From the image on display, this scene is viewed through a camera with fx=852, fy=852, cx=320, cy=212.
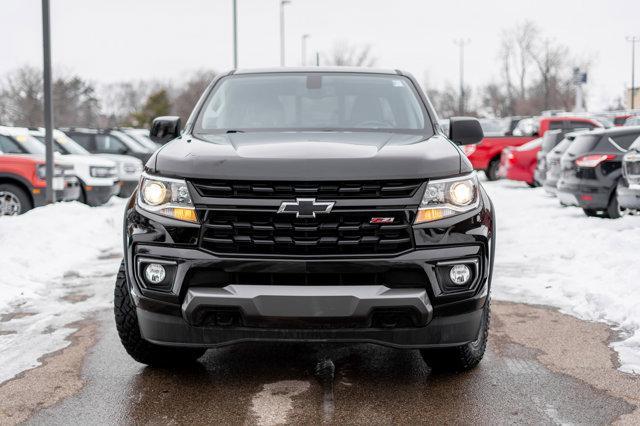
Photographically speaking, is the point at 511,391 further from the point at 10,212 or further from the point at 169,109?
the point at 169,109

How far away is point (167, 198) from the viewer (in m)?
4.25

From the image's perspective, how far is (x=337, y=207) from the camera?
4.02 metres

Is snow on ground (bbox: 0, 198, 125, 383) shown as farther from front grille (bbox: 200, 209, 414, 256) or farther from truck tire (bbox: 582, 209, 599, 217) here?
truck tire (bbox: 582, 209, 599, 217)

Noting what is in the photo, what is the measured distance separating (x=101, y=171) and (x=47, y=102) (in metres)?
3.05

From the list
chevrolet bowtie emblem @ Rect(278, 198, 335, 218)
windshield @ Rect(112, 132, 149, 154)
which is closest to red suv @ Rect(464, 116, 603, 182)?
windshield @ Rect(112, 132, 149, 154)

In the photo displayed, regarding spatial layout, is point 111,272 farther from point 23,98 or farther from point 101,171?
point 23,98

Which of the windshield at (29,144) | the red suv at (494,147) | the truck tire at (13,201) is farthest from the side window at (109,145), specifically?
the red suv at (494,147)

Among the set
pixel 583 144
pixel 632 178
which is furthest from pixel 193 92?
pixel 632 178

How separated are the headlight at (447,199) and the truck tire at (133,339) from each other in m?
1.69

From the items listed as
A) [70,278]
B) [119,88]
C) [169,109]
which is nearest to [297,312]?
[70,278]

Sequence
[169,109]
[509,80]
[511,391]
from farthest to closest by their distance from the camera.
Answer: [169,109], [509,80], [511,391]

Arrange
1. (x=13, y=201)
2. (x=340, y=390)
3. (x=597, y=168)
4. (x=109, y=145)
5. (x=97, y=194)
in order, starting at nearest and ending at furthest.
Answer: (x=340, y=390) → (x=597, y=168) → (x=13, y=201) → (x=97, y=194) → (x=109, y=145)

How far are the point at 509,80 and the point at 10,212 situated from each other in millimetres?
71909

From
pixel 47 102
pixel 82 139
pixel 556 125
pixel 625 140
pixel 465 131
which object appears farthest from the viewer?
pixel 556 125
